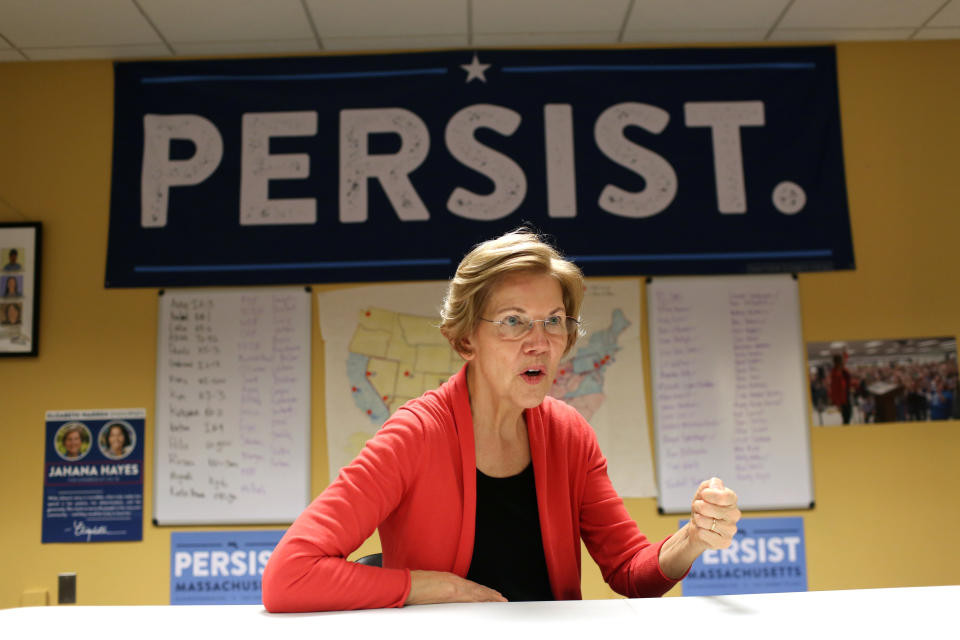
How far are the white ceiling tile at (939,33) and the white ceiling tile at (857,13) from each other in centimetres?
9

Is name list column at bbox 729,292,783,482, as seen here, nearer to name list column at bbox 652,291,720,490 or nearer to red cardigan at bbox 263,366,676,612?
name list column at bbox 652,291,720,490

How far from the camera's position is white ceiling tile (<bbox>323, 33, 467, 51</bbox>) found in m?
2.83

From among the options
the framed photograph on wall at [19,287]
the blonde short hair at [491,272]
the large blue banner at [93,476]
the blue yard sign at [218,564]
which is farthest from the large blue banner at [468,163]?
the blonde short hair at [491,272]

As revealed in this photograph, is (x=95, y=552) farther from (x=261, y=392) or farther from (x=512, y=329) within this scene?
(x=512, y=329)

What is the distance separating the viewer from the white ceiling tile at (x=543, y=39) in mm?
2834

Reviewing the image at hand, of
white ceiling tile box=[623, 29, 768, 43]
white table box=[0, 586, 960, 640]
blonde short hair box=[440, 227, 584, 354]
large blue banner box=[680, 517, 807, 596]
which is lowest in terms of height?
large blue banner box=[680, 517, 807, 596]

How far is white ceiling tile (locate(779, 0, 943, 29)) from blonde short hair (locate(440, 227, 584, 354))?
200cm

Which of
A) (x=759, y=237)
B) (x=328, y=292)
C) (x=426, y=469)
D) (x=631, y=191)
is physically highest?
(x=631, y=191)

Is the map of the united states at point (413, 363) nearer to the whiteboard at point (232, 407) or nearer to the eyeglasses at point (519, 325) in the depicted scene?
the whiteboard at point (232, 407)

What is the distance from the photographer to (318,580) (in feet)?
3.50

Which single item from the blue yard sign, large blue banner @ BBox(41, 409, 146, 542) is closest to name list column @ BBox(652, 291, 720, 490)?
the blue yard sign

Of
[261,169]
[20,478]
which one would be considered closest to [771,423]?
[261,169]

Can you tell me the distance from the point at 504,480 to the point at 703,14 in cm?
221

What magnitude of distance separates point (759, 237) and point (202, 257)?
2327 mm
